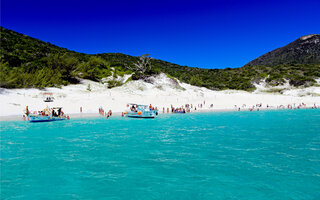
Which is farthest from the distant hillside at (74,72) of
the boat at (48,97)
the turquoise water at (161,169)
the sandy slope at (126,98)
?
the turquoise water at (161,169)

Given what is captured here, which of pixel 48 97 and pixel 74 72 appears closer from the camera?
pixel 48 97

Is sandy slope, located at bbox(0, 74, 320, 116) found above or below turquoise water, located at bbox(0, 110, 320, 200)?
above

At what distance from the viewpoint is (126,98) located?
198ft

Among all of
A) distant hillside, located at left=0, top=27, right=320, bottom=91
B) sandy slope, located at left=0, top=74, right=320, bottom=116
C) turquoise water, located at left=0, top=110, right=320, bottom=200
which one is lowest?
turquoise water, located at left=0, top=110, right=320, bottom=200

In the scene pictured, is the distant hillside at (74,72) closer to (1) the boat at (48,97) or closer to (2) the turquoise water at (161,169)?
(1) the boat at (48,97)

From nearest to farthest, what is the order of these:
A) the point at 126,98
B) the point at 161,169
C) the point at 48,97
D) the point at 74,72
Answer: the point at 161,169 → the point at 48,97 → the point at 126,98 → the point at 74,72

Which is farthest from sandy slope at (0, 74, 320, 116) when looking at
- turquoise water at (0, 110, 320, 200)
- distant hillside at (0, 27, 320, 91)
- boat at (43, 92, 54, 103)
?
turquoise water at (0, 110, 320, 200)

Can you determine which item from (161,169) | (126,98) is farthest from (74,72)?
(161,169)

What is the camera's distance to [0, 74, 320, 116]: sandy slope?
154 ft

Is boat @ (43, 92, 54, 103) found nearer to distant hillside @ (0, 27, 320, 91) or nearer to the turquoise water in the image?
distant hillside @ (0, 27, 320, 91)

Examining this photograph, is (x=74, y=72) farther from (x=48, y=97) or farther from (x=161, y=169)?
(x=161, y=169)

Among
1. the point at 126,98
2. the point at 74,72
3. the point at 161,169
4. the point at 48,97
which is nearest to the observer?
the point at 161,169

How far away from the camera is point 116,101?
57.0 meters

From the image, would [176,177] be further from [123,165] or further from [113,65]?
[113,65]
